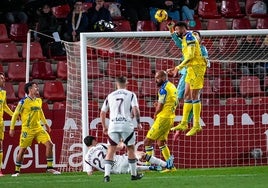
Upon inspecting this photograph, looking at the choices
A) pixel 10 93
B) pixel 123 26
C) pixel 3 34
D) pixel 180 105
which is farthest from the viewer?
pixel 123 26

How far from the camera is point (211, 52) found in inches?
900

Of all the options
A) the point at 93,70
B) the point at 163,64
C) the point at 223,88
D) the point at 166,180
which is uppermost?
the point at 163,64

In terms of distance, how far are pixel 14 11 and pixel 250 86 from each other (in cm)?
631

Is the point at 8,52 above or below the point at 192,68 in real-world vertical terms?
above

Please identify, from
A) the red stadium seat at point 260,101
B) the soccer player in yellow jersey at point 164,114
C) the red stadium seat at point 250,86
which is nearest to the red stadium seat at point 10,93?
the soccer player in yellow jersey at point 164,114

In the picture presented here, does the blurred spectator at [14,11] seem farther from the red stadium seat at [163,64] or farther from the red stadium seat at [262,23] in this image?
the red stadium seat at [262,23]

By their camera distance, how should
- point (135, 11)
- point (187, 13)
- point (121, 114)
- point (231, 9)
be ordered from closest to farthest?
point (121, 114) → point (187, 13) → point (135, 11) → point (231, 9)

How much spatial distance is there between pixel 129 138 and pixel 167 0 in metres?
10.1

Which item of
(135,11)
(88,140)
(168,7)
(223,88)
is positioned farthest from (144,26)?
(88,140)

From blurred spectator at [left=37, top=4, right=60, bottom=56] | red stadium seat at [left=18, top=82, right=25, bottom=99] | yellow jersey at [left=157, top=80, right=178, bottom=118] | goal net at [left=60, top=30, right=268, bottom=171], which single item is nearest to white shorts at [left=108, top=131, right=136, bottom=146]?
yellow jersey at [left=157, top=80, right=178, bottom=118]

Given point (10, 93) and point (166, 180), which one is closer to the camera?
point (166, 180)

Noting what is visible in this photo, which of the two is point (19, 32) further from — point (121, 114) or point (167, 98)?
point (121, 114)

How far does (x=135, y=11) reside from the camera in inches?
1000

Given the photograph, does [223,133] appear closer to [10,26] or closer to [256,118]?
[256,118]
